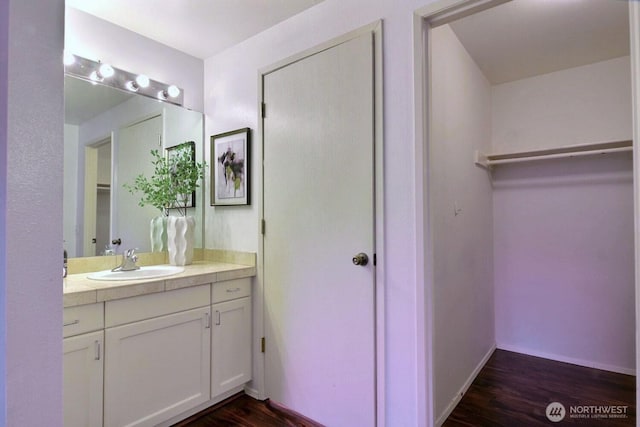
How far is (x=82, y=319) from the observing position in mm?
1521

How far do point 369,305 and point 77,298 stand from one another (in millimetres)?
1310

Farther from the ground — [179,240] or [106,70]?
[106,70]

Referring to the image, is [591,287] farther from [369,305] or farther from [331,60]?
[331,60]

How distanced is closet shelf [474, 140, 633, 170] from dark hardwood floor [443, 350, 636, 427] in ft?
5.17

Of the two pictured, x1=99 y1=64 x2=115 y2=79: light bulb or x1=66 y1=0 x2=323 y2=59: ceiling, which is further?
x1=99 y1=64 x2=115 y2=79: light bulb

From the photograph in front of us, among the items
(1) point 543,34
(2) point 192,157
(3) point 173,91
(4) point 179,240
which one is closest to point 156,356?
(4) point 179,240

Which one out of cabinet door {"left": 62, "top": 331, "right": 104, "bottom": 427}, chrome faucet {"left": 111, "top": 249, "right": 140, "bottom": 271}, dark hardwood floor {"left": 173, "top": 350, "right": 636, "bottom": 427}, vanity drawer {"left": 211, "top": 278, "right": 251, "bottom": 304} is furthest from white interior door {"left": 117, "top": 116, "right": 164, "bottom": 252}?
dark hardwood floor {"left": 173, "top": 350, "right": 636, "bottom": 427}

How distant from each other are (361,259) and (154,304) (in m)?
1.08

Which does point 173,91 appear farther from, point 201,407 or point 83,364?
point 201,407

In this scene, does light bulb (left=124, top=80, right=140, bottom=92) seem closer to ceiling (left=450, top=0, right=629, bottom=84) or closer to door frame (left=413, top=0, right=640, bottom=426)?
door frame (left=413, top=0, right=640, bottom=426)

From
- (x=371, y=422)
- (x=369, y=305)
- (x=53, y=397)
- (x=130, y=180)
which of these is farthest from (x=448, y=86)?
(x=53, y=397)

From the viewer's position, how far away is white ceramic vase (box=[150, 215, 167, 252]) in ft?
7.76

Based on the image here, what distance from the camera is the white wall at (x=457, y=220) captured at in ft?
6.13

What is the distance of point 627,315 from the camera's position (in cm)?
256
